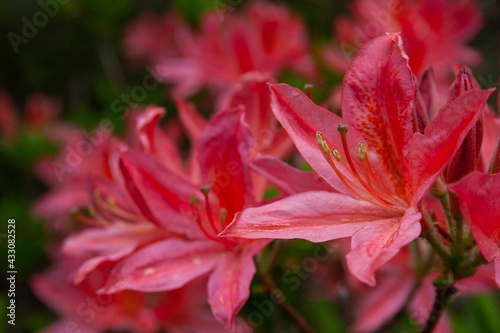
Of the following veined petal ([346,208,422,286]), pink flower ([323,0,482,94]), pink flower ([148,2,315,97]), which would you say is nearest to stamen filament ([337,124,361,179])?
veined petal ([346,208,422,286])

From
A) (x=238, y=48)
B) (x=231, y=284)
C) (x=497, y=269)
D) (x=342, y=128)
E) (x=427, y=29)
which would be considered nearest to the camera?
(x=497, y=269)

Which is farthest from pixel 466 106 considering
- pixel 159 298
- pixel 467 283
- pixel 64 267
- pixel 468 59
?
pixel 468 59

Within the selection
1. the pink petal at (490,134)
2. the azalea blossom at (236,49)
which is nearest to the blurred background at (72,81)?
the azalea blossom at (236,49)

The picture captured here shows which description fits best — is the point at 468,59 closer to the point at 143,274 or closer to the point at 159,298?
the point at 159,298

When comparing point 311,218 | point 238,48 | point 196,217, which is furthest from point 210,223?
point 238,48

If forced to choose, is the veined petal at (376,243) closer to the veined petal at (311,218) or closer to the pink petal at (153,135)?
the veined petal at (311,218)

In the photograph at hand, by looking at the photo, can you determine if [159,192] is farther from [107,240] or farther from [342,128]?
[342,128]
